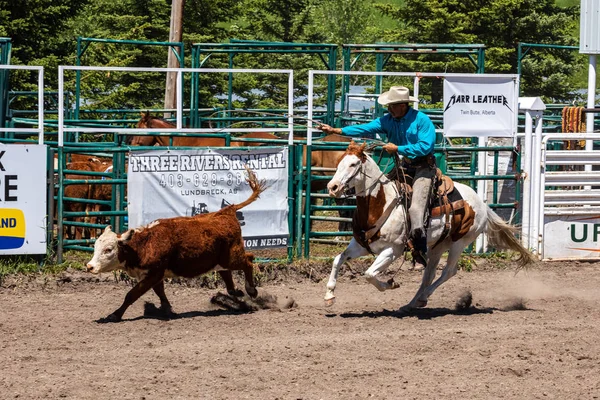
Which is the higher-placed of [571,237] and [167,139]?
[167,139]

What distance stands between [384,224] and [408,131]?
84 centimetres

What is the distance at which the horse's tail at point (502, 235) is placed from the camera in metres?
9.94

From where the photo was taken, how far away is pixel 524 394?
6.54 metres

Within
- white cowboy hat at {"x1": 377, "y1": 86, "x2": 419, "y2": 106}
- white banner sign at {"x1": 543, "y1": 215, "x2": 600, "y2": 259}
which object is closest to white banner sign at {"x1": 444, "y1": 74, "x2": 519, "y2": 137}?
white banner sign at {"x1": 543, "y1": 215, "x2": 600, "y2": 259}

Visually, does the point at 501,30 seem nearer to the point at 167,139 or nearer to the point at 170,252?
the point at 167,139

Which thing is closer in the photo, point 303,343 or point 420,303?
point 303,343

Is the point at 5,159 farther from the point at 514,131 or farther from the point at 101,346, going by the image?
the point at 514,131

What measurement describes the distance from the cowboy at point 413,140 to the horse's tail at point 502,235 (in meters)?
0.95

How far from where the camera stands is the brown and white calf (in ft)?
28.1

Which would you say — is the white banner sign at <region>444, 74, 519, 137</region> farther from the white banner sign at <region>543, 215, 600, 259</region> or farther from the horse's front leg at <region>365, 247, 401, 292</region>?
the horse's front leg at <region>365, 247, 401, 292</region>

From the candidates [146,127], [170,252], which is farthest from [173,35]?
[170,252]

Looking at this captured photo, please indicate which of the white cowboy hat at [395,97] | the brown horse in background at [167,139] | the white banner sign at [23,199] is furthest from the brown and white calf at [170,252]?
the brown horse in background at [167,139]

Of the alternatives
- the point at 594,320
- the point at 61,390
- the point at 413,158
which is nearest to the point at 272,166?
the point at 413,158

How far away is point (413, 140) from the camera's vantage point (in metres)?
9.11
